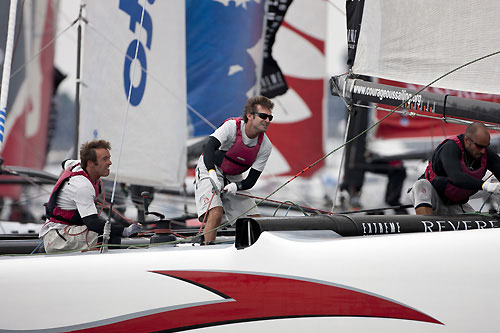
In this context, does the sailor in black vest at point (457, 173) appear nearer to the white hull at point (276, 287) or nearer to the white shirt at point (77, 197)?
the white hull at point (276, 287)

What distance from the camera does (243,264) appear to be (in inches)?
94.7

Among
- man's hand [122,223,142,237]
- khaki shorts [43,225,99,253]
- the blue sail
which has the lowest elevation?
khaki shorts [43,225,99,253]

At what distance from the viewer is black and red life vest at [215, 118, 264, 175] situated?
378cm

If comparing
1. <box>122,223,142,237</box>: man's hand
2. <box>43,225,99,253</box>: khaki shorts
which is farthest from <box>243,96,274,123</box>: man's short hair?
<box>43,225,99,253</box>: khaki shorts

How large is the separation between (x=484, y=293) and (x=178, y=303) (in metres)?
1.00

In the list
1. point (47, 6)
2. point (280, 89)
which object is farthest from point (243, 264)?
point (47, 6)

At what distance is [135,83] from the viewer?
609 cm

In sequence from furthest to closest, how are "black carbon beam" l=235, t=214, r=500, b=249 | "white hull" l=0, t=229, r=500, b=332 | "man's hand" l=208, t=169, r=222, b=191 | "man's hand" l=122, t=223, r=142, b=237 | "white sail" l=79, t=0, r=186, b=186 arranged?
"white sail" l=79, t=0, r=186, b=186 → "man's hand" l=208, t=169, r=222, b=191 → "man's hand" l=122, t=223, r=142, b=237 → "black carbon beam" l=235, t=214, r=500, b=249 → "white hull" l=0, t=229, r=500, b=332

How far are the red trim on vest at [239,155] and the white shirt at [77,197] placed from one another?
32.8 inches

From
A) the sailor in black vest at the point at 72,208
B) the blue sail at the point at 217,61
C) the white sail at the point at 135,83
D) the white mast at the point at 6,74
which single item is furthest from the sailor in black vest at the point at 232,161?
the blue sail at the point at 217,61

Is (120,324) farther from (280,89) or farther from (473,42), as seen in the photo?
(280,89)

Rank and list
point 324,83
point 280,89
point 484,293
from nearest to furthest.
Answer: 1. point 484,293
2. point 280,89
3. point 324,83

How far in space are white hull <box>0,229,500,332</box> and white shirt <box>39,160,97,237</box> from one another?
704mm

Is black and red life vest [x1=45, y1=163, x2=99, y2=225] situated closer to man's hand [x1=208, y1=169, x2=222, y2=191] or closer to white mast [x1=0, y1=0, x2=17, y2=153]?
white mast [x1=0, y1=0, x2=17, y2=153]
